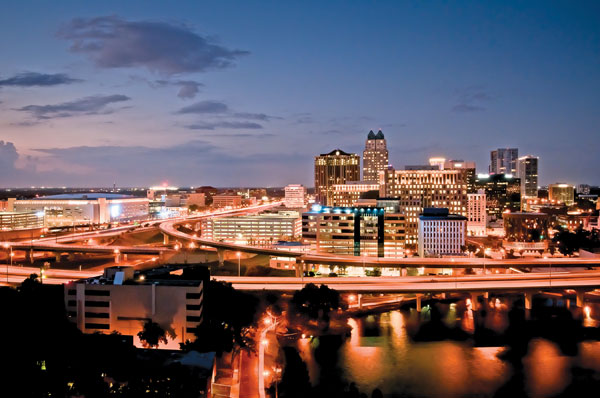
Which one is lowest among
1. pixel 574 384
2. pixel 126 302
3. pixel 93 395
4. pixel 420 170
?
pixel 574 384

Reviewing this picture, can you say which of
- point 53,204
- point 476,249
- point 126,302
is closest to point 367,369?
point 126,302

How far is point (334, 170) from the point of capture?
307 ft

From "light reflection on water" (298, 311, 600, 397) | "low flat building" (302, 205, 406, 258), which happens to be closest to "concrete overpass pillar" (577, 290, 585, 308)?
"light reflection on water" (298, 311, 600, 397)

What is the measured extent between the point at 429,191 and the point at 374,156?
56962 mm

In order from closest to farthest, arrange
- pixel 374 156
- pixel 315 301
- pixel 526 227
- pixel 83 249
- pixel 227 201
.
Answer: pixel 315 301 → pixel 83 249 → pixel 526 227 → pixel 227 201 → pixel 374 156

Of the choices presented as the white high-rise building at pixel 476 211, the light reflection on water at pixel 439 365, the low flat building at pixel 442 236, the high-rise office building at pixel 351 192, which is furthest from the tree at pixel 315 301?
the high-rise office building at pixel 351 192

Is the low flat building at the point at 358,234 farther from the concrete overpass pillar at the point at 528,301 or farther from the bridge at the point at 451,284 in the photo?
the concrete overpass pillar at the point at 528,301

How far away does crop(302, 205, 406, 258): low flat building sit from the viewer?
34812 millimetres

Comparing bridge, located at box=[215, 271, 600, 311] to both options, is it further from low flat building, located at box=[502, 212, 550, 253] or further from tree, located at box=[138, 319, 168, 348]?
low flat building, located at box=[502, 212, 550, 253]

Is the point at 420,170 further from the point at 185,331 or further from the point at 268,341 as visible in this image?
the point at 185,331

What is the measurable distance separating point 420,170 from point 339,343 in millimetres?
28372

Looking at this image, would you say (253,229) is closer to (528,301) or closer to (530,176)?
(528,301)

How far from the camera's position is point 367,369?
665 inches

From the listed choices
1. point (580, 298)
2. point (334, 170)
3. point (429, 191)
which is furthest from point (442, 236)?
point (334, 170)
